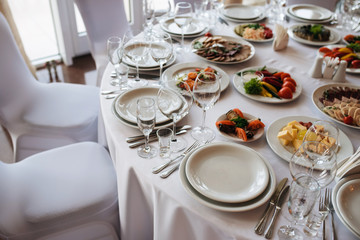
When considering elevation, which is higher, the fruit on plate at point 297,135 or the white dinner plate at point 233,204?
the fruit on plate at point 297,135

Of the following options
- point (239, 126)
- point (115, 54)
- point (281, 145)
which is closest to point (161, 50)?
point (115, 54)

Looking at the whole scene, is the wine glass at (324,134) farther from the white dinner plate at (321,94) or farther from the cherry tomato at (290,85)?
the cherry tomato at (290,85)

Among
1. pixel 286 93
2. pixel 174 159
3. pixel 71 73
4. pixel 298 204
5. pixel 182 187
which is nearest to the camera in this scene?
pixel 298 204

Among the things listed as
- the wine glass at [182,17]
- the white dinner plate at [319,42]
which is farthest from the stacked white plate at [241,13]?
the wine glass at [182,17]

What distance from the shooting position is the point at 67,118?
2014 mm

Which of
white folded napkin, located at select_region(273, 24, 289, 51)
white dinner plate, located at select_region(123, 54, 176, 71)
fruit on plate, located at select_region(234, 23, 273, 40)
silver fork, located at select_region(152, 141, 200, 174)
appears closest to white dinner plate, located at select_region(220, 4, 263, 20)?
fruit on plate, located at select_region(234, 23, 273, 40)

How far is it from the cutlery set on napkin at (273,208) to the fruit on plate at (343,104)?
0.50m

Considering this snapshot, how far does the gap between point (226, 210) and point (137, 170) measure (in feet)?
1.18

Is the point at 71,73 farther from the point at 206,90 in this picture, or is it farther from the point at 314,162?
the point at 314,162

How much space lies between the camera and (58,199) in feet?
4.87

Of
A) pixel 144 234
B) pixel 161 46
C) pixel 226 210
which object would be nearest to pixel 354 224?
pixel 226 210

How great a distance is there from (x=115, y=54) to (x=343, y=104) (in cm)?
110

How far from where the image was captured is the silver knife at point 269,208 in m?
0.99

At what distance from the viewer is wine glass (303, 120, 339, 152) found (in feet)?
4.04
